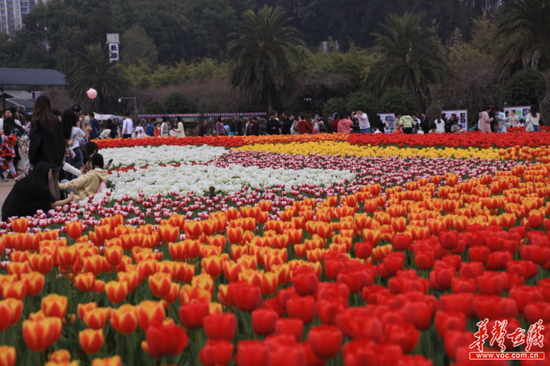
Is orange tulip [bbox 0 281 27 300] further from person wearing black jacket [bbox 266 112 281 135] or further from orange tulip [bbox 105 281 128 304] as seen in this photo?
person wearing black jacket [bbox 266 112 281 135]

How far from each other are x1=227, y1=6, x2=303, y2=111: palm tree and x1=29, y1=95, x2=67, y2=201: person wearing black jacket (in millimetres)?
27372

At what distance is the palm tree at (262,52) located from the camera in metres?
34.2

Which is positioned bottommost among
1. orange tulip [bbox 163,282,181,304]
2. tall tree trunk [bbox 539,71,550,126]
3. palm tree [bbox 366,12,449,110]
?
orange tulip [bbox 163,282,181,304]

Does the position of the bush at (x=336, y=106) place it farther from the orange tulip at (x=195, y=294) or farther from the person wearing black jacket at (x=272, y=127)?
the orange tulip at (x=195, y=294)

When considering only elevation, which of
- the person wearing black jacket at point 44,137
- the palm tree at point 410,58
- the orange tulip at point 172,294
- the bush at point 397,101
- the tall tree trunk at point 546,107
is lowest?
the orange tulip at point 172,294

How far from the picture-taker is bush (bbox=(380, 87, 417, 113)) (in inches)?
1204

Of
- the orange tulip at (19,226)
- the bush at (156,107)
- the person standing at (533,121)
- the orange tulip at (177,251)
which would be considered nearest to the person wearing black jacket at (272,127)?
the person standing at (533,121)

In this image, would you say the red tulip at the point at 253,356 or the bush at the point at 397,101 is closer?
the red tulip at the point at 253,356

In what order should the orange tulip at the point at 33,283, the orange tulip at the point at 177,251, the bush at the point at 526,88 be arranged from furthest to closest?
1. the bush at the point at 526,88
2. the orange tulip at the point at 177,251
3. the orange tulip at the point at 33,283

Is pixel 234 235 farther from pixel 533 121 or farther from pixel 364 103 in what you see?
pixel 364 103

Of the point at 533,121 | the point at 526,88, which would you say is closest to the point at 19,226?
the point at 533,121

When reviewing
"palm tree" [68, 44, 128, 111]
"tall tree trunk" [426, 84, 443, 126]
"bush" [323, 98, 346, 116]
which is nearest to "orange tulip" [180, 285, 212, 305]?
"tall tree trunk" [426, 84, 443, 126]

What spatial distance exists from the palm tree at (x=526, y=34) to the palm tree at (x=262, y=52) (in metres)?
13.2

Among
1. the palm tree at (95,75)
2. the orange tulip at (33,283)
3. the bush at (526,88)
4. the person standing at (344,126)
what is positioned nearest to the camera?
the orange tulip at (33,283)
